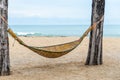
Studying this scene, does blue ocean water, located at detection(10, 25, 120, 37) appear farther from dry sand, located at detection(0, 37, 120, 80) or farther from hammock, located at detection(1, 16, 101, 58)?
hammock, located at detection(1, 16, 101, 58)

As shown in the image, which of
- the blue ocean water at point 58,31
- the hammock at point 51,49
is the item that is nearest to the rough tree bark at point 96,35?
the hammock at point 51,49

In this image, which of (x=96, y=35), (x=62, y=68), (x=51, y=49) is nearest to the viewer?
(x=51, y=49)

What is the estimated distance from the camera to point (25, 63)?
24.8 feet

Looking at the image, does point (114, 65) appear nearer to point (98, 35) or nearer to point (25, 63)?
point (98, 35)

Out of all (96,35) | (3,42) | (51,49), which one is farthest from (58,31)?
(3,42)

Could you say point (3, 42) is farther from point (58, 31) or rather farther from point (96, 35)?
point (58, 31)

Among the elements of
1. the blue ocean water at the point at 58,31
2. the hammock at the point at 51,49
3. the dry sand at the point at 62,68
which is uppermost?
the hammock at the point at 51,49

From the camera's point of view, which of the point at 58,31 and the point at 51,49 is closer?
the point at 51,49

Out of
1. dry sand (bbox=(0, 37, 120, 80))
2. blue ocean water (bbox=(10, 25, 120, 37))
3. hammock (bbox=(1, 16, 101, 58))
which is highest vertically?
hammock (bbox=(1, 16, 101, 58))

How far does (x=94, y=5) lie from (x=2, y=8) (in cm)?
208

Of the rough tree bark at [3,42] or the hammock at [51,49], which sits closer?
the rough tree bark at [3,42]

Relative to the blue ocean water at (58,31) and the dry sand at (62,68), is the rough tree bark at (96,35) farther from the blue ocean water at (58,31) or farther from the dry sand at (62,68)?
the blue ocean water at (58,31)

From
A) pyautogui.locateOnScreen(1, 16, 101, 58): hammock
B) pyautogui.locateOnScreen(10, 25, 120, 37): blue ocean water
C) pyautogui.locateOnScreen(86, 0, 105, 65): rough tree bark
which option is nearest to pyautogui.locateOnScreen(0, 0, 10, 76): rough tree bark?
pyautogui.locateOnScreen(1, 16, 101, 58): hammock

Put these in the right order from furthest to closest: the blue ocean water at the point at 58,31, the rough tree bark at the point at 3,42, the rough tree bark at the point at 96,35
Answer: the blue ocean water at the point at 58,31 < the rough tree bark at the point at 96,35 < the rough tree bark at the point at 3,42
